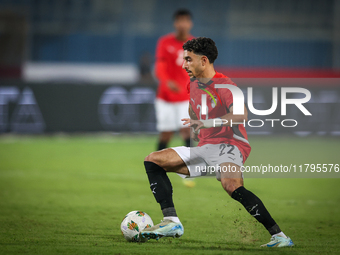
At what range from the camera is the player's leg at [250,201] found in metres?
3.71

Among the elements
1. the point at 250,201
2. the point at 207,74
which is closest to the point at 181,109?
the point at 207,74

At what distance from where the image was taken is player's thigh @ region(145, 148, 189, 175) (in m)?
4.02

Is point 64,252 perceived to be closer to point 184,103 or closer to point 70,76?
point 184,103

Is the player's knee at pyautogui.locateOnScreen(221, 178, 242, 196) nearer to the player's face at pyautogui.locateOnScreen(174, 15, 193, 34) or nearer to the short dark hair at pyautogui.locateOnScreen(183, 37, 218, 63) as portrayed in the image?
the short dark hair at pyautogui.locateOnScreen(183, 37, 218, 63)

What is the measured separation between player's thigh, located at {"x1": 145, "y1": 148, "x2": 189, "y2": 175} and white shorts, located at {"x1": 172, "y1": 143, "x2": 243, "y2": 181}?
3 centimetres

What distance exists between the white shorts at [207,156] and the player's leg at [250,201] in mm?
99

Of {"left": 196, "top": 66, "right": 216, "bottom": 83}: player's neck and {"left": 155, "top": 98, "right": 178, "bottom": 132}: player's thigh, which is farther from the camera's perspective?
{"left": 155, "top": 98, "right": 178, "bottom": 132}: player's thigh

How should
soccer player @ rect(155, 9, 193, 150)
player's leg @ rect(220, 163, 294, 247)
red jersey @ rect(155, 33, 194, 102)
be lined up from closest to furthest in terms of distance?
1. player's leg @ rect(220, 163, 294, 247)
2. soccer player @ rect(155, 9, 193, 150)
3. red jersey @ rect(155, 33, 194, 102)

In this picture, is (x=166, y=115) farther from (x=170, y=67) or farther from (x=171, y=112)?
(x=170, y=67)

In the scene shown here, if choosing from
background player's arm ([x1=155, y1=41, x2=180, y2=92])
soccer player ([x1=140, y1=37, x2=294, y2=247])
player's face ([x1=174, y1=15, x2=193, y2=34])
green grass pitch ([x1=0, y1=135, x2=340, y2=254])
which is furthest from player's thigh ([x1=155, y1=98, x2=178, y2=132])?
soccer player ([x1=140, y1=37, x2=294, y2=247])

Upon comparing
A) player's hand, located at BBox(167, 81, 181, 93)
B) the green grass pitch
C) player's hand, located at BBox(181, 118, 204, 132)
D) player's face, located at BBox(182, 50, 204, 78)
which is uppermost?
player's face, located at BBox(182, 50, 204, 78)

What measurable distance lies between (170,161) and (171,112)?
404 centimetres

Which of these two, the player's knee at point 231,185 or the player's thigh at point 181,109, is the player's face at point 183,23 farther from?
the player's knee at point 231,185

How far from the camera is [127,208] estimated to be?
18.5ft
